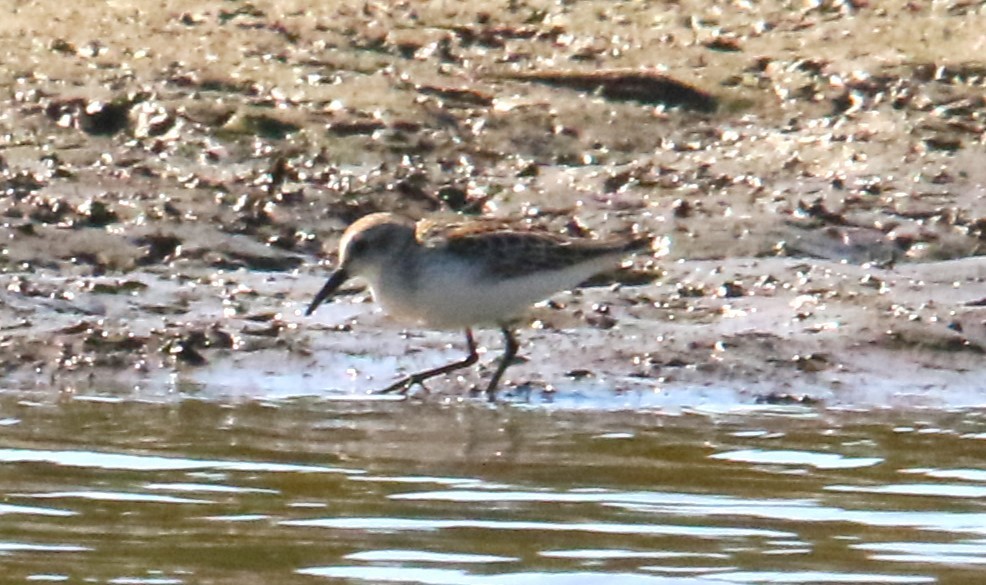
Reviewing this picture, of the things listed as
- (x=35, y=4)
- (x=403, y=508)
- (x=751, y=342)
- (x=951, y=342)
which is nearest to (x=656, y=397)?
(x=751, y=342)

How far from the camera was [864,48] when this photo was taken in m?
11.0

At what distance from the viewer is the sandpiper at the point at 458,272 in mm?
8000

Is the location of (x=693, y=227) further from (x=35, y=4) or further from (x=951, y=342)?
(x=35, y=4)

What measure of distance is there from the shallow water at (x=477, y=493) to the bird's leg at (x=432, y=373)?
11 centimetres

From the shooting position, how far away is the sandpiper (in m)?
8.00

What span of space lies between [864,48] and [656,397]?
3.66 meters

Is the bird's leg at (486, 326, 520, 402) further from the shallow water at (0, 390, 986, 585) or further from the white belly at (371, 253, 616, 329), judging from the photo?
the shallow water at (0, 390, 986, 585)

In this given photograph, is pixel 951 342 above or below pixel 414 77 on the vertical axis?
below

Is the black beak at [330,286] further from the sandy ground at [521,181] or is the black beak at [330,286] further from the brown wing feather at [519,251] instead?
the brown wing feather at [519,251]

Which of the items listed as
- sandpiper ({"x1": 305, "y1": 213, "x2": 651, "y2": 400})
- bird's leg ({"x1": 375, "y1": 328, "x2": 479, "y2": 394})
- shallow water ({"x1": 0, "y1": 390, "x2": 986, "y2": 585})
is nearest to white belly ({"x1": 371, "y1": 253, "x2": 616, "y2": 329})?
sandpiper ({"x1": 305, "y1": 213, "x2": 651, "y2": 400})

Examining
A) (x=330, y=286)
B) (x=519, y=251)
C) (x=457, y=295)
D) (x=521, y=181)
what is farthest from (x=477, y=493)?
(x=521, y=181)

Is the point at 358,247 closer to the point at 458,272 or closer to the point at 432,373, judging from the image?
the point at 458,272

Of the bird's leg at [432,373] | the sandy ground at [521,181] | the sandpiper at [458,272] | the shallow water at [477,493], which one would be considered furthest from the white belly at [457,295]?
the shallow water at [477,493]

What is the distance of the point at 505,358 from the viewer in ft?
26.4
